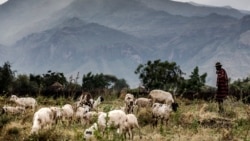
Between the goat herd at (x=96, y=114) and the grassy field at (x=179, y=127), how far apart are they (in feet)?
1.06

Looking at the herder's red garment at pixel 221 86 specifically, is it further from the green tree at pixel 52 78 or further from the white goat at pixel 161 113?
the green tree at pixel 52 78

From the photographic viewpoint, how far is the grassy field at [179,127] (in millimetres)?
Result: 15016

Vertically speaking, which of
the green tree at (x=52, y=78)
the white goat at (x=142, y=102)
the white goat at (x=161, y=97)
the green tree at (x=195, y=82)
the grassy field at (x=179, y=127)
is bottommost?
the grassy field at (x=179, y=127)

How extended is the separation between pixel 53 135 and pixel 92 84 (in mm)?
78243

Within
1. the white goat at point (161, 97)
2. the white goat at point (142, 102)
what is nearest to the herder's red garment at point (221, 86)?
the white goat at point (161, 97)

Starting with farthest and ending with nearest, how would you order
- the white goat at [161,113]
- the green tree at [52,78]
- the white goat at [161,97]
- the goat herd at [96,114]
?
the green tree at [52,78] → the white goat at [161,97] → the white goat at [161,113] → the goat herd at [96,114]

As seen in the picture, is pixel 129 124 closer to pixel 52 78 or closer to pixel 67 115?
pixel 67 115

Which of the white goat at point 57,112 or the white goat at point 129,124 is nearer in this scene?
the white goat at point 129,124

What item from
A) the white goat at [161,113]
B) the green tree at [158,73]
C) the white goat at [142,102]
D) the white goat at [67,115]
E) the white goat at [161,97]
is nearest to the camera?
the white goat at [161,113]

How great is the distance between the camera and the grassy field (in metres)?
15.0

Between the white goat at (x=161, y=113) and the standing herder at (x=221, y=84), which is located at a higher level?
the standing herder at (x=221, y=84)

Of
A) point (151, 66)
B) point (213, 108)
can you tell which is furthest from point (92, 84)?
point (213, 108)

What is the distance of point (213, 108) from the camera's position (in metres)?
21.1

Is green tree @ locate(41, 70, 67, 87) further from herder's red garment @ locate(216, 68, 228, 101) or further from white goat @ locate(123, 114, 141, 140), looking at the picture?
white goat @ locate(123, 114, 141, 140)
